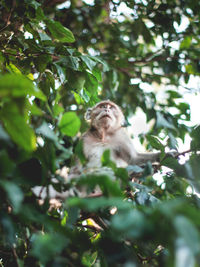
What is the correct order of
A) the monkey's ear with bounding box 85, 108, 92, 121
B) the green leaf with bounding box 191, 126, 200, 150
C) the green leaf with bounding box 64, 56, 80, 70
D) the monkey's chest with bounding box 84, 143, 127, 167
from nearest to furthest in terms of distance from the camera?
1. the green leaf with bounding box 191, 126, 200, 150
2. the green leaf with bounding box 64, 56, 80, 70
3. the monkey's chest with bounding box 84, 143, 127, 167
4. the monkey's ear with bounding box 85, 108, 92, 121

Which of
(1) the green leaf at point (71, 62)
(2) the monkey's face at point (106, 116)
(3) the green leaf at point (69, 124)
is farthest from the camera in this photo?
(2) the monkey's face at point (106, 116)

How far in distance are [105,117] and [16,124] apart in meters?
2.95

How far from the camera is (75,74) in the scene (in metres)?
2.90

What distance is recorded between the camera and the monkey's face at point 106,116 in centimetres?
427

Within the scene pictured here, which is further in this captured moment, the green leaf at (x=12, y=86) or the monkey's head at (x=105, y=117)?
the monkey's head at (x=105, y=117)

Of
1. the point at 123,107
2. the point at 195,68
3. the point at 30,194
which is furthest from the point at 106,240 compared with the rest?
the point at 123,107

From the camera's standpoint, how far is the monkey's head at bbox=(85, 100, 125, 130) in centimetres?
428

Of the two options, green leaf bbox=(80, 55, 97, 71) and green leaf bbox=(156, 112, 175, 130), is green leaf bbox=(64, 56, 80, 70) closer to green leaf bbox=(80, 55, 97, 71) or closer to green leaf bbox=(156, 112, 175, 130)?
green leaf bbox=(80, 55, 97, 71)

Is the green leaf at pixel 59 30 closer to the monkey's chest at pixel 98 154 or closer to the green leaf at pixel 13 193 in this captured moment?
the monkey's chest at pixel 98 154

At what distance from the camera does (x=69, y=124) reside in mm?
Result: 1695

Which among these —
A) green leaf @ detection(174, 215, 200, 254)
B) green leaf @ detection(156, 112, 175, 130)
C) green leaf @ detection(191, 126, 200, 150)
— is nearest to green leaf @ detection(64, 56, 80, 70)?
green leaf @ detection(156, 112, 175, 130)

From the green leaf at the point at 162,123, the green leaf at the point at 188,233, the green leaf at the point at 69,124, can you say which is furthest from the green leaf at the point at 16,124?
the green leaf at the point at 162,123

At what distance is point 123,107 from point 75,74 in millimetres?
3256

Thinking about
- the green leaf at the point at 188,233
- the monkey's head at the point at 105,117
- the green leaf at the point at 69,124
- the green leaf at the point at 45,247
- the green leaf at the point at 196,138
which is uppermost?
the green leaf at the point at 188,233
